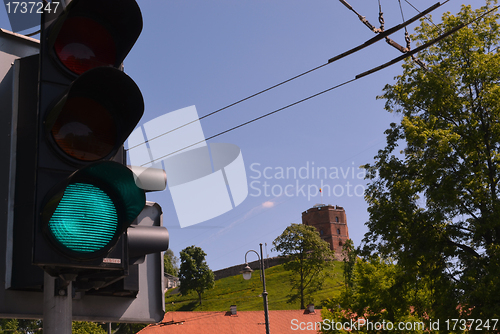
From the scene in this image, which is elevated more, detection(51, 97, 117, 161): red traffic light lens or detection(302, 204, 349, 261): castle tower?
detection(302, 204, 349, 261): castle tower

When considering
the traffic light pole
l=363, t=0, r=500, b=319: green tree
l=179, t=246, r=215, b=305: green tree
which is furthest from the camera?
l=179, t=246, r=215, b=305: green tree

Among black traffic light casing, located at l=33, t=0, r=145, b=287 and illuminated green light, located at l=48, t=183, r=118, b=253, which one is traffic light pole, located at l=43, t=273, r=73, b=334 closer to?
black traffic light casing, located at l=33, t=0, r=145, b=287

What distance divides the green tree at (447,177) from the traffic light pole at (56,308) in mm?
19613

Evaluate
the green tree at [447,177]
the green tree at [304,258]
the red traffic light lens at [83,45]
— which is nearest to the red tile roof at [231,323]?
the green tree at [304,258]

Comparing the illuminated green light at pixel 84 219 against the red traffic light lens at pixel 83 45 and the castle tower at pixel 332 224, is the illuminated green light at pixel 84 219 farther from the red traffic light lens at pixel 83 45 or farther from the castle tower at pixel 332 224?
the castle tower at pixel 332 224

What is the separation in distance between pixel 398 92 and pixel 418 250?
8.25 m

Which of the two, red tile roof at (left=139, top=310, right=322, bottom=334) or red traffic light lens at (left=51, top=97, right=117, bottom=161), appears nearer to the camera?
red traffic light lens at (left=51, top=97, right=117, bottom=161)

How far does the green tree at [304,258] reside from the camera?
79875 millimetres

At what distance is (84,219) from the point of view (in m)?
2.15

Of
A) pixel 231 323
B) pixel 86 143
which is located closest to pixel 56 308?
pixel 86 143

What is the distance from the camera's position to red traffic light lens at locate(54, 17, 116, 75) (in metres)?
2.42

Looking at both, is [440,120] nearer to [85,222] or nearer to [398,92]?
[398,92]

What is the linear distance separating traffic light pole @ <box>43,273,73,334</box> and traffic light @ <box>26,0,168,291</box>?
0.09m

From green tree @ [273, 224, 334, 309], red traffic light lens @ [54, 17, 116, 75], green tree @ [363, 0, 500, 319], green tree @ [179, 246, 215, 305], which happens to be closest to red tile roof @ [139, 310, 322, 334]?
green tree @ [273, 224, 334, 309]
